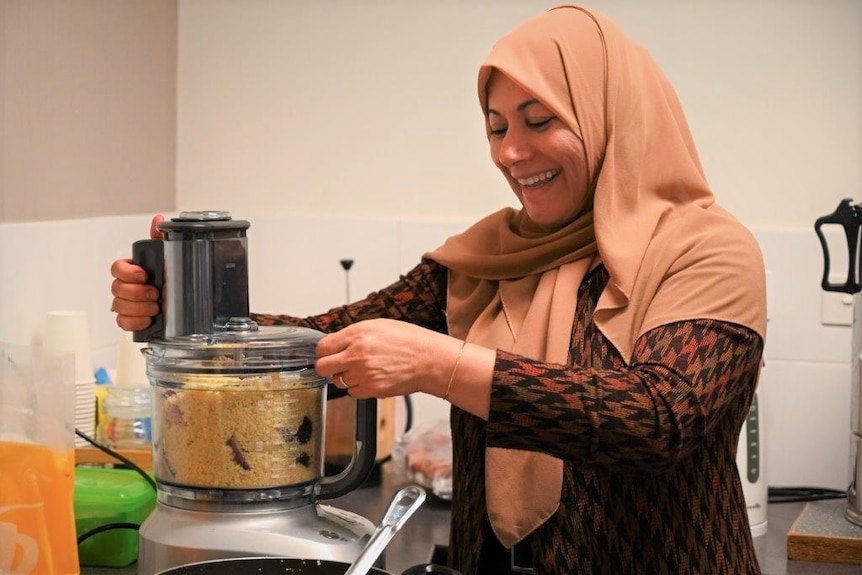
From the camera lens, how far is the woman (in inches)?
46.1

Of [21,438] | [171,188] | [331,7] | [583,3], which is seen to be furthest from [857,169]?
[21,438]

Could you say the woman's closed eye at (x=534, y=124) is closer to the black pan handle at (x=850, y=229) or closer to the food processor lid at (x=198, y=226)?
the food processor lid at (x=198, y=226)

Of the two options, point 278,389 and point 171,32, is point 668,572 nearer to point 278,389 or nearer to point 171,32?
point 278,389

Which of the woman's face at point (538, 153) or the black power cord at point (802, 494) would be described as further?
the black power cord at point (802, 494)

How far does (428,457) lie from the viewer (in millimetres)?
1981

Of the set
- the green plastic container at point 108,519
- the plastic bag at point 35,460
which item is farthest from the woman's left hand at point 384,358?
the green plastic container at point 108,519

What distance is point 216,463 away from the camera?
114 cm

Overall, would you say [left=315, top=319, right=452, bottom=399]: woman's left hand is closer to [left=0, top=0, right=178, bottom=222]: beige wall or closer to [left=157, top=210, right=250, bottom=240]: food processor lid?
[left=157, top=210, right=250, bottom=240]: food processor lid

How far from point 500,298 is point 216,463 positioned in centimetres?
51

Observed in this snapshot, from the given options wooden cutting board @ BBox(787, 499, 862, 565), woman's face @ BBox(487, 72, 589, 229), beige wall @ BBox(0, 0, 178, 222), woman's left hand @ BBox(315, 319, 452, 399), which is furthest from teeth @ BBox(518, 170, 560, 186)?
beige wall @ BBox(0, 0, 178, 222)

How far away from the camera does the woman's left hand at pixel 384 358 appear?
115 centimetres

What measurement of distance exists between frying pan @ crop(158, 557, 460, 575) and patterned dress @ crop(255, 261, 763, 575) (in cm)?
19

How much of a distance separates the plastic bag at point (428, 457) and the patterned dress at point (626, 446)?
0.44 metres

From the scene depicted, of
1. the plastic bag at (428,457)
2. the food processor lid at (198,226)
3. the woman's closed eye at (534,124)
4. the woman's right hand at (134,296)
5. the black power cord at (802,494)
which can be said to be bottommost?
the black power cord at (802,494)
